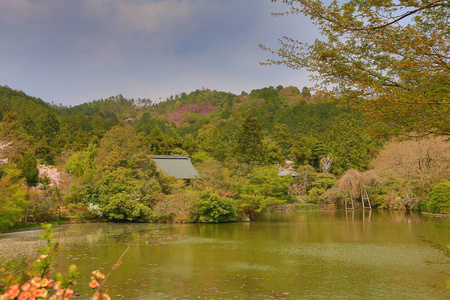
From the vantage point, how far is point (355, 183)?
82.4ft

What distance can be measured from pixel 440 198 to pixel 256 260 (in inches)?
557

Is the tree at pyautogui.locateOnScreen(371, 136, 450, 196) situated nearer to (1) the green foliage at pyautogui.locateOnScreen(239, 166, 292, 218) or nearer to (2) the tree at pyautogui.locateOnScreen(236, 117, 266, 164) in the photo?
(1) the green foliage at pyautogui.locateOnScreen(239, 166, 292, 218)

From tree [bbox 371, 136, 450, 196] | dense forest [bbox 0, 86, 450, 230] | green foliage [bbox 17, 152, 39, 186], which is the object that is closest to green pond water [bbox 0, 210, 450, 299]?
dense forest [bbox 0, 86, 450, 230]

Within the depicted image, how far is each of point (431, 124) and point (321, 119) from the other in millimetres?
43698

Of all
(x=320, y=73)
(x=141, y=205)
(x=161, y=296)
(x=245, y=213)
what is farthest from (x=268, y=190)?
(x=320, y=73)

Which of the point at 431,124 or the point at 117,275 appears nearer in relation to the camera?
the point at 431,124

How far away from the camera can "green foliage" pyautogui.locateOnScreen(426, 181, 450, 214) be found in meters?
18.2

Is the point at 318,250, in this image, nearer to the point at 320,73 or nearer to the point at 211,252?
the point at 211,252

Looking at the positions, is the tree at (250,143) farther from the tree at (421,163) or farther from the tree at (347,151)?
the tree at (421,163)

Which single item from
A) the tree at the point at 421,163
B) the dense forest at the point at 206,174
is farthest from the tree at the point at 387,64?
the tree at the point at 421,163

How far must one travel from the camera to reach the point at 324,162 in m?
31.0

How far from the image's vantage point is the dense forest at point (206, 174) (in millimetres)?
17672

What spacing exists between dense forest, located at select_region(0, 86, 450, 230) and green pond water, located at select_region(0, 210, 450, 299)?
2.07 m

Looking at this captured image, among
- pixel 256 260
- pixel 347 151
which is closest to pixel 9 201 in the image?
pixel 256 260
